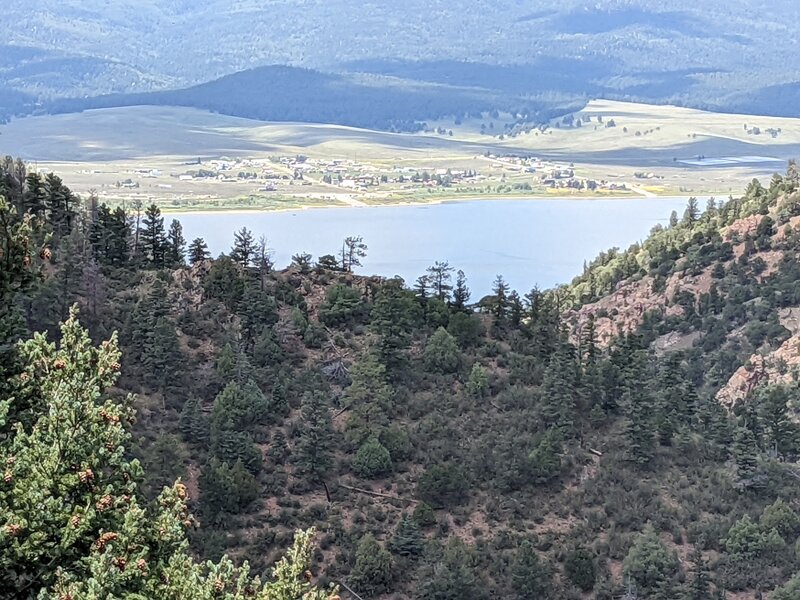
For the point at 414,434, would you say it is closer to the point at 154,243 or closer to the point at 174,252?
the point at 154,243

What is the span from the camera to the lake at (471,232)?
95375 millimetres

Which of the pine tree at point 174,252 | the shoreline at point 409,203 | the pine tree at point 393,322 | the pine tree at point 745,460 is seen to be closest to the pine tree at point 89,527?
the pine tree at point 745,460

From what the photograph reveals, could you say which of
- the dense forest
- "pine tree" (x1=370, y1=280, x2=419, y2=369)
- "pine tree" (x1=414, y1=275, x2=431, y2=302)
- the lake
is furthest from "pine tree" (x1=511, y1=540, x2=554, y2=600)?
the lake

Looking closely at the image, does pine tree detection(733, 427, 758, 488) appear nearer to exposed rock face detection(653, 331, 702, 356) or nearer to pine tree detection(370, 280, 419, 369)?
pine tree detection(370, 280, 419, 369)

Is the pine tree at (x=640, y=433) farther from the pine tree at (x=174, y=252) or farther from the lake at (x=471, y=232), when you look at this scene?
the lake at (x=471, y=232)

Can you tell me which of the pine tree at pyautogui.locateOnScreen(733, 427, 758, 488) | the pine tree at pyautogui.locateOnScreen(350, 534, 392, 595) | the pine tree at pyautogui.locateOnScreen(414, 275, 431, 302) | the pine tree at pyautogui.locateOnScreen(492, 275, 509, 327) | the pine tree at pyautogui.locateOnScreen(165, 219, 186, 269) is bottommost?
the pine tree at pyautogui.locateOnScreen(350, 534, 392, 595)

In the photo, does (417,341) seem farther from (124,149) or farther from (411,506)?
(124,149)

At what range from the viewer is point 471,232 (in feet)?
386

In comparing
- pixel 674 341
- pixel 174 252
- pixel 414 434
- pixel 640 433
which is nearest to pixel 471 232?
pixel 674 341

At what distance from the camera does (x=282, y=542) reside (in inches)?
1050

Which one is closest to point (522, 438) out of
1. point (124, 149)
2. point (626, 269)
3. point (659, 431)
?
point (659, 431)

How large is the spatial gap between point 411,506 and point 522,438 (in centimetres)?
500

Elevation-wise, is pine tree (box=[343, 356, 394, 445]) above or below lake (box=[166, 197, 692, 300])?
above

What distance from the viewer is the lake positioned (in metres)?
95.4
